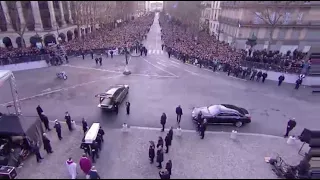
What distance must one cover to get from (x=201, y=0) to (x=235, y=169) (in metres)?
80.4

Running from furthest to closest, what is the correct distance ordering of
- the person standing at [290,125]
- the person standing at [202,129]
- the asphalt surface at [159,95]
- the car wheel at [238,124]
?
the asphalt surface at [159,95]
the car wheel at [238,124]
the person standing at [290,125]
the person standing at [202,129]

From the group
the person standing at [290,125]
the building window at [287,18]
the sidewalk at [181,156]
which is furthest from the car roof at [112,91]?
the building window at [287,18]

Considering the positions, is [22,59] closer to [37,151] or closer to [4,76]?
[4,76]

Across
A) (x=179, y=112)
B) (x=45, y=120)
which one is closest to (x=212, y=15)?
(x=179, y=112)

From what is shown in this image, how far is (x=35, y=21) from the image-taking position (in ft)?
135

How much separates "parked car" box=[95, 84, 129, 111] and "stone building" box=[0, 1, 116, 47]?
2256cm

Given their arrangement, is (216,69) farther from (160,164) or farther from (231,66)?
(160,164)

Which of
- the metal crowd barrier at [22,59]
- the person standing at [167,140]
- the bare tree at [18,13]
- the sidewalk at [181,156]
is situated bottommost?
the sidewalk at [181,156]

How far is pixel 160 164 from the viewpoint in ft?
37.6

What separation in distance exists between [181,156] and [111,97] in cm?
703

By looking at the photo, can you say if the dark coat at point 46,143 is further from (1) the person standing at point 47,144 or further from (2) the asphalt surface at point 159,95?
(2) the asphalt surface at point 159,95

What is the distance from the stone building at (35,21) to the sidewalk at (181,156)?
1090 inches

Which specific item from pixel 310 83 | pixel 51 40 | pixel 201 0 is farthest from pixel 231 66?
pixel 201 0

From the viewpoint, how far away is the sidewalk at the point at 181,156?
1118 centimetres
